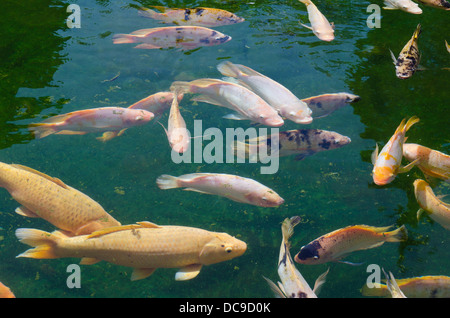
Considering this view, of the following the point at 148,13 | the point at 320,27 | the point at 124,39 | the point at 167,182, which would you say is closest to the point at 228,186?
the point at 167,182

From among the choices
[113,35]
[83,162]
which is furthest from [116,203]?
[113,35]

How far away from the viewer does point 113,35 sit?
6.29 meters

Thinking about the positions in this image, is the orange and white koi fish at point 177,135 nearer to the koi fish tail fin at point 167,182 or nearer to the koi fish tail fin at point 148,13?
the koi fish tail fin at point 167,182

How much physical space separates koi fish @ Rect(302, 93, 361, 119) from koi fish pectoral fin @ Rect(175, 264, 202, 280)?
245 centimetres

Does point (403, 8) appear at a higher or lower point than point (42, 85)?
higher

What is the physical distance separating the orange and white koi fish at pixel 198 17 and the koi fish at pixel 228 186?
320cm

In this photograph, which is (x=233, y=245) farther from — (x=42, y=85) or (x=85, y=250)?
(x=42, y=85)

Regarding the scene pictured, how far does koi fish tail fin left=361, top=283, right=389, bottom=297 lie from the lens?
3410mm

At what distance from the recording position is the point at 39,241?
343cm

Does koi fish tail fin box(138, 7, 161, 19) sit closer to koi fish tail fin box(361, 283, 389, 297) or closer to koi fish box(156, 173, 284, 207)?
koi fish box(156, 173, 284, 207)

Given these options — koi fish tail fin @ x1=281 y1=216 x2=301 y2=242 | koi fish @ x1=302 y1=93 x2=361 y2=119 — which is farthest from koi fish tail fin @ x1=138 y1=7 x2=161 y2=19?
koi fish tail fin @ x1=281 y1=216 x2=301 y2=242

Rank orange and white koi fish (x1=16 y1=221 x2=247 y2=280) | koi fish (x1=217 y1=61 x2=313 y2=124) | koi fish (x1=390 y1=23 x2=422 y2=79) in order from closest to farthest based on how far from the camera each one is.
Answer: orange and white koi fish (x1=16 y1=221 x2=247 y2=280) < koi fish (x1=217 y1=61 x2=313 y2=124) < koi fish (x1=390 y1=23 x2=422 y2=79)

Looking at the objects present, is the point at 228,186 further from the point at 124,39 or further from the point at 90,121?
the point at 124,39
